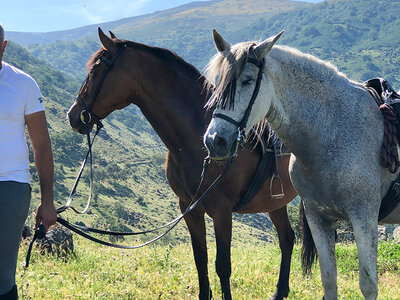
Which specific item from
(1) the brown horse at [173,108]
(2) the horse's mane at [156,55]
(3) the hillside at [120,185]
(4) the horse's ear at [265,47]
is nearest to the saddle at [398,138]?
(4) the horse's ear at [265,47]

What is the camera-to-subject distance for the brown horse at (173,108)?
15.9 ft

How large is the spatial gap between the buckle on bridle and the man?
1643 mm

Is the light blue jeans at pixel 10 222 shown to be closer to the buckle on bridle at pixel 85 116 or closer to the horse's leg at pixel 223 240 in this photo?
the buckle on bridle at pixel 85 116

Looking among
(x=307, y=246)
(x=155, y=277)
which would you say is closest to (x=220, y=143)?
(x=307, y=246)

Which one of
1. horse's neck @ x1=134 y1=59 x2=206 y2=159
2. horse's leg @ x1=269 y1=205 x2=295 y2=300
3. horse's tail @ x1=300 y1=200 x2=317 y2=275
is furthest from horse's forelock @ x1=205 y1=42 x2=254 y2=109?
horse's leg @ x1=269 y1=205 x2=295 y2=300

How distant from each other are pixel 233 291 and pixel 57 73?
643 feet

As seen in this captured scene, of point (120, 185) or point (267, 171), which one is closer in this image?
point (267, 171)

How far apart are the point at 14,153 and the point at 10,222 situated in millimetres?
505

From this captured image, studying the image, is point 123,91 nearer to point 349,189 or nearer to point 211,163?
point 211,163

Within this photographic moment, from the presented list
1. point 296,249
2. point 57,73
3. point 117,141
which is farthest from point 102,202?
point 57,73

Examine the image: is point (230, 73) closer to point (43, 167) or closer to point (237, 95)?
point (237, 95)

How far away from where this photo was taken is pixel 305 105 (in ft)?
12.8

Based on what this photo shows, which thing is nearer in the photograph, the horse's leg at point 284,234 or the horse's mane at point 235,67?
the horse's mane at point 235,67

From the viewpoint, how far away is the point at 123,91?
195 inches
